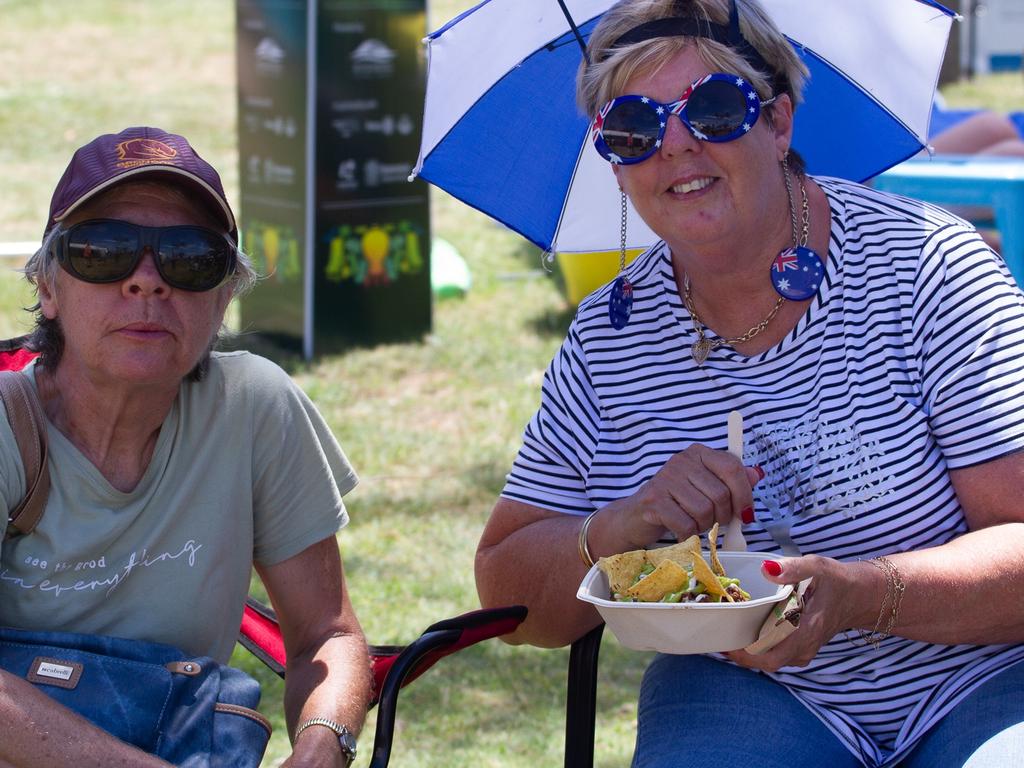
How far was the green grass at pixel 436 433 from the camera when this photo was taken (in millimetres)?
3986

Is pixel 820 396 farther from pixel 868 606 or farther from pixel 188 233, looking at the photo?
pixel 188 233

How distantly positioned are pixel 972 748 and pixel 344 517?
1.18 meters

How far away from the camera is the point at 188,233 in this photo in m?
2.38

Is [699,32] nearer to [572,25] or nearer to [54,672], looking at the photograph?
[572,25]

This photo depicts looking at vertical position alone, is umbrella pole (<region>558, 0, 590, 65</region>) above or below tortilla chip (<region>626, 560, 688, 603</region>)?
above

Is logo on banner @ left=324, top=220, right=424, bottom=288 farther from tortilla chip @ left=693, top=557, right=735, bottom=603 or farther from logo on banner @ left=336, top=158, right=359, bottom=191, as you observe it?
tortilla chip @ left=693, top=557, right=735, bottom=603

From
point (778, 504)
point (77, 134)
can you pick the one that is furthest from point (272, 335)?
point (77, 134)

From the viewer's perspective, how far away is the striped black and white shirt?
2.38m

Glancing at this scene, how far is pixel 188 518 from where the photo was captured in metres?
2.45

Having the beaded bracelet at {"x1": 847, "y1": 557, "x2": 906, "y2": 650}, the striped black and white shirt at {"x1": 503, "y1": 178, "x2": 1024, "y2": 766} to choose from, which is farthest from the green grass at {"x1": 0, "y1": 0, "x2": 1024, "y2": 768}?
the beaded bracelet at {"x1": 847, "y1": 557, "x2": 906, "y2": 650}

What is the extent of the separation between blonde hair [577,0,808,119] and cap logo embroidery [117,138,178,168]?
78 centimetres

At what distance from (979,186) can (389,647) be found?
13.8 ft

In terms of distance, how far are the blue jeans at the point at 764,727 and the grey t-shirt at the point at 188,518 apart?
2.30ft

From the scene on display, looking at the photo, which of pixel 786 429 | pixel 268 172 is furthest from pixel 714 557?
pixel 268 172
